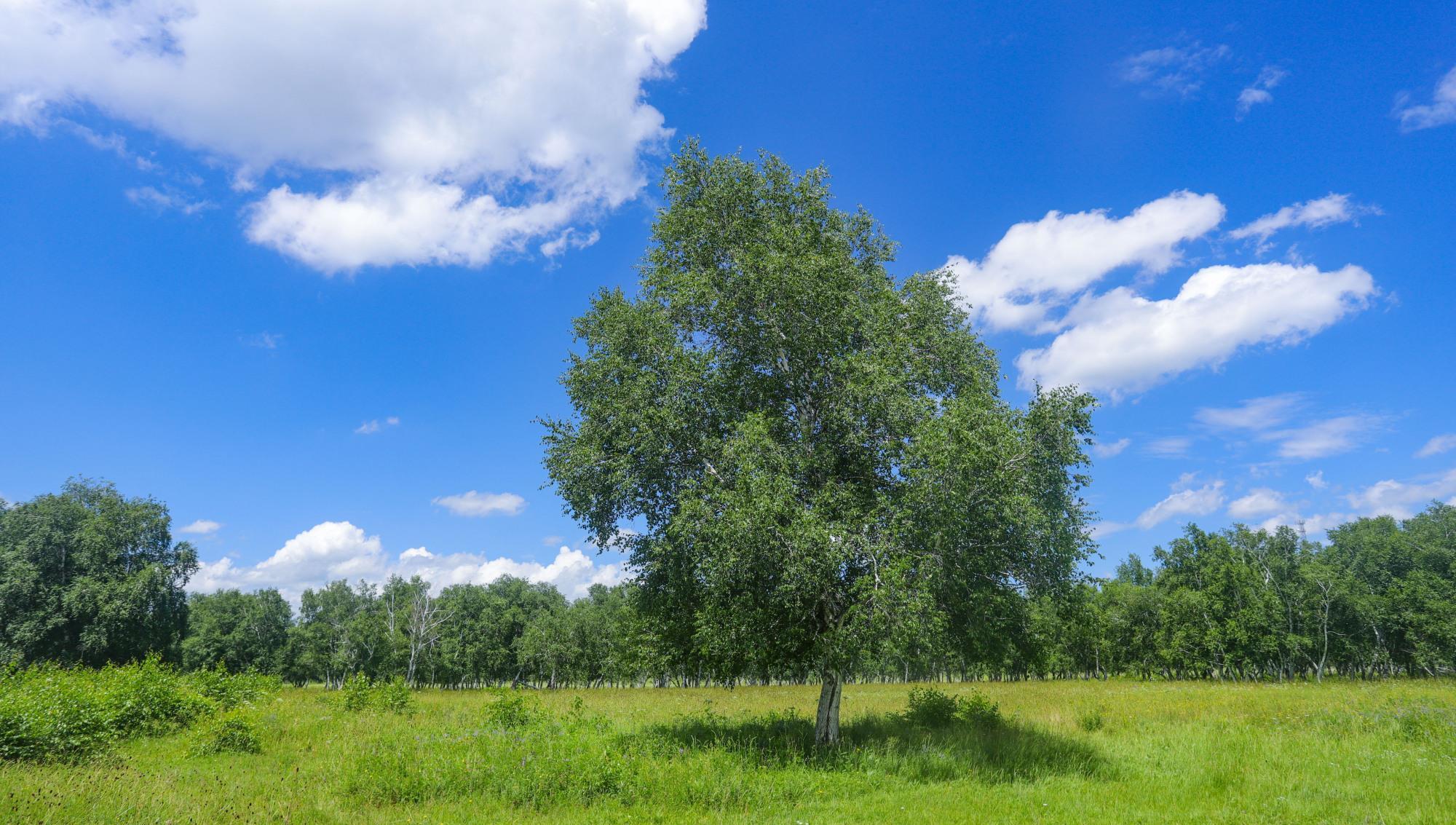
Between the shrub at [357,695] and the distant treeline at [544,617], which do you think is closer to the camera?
the shrub at [357,695]

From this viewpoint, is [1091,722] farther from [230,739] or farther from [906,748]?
[230,739]

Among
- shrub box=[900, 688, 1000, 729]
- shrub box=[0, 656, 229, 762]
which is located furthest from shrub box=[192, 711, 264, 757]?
shrub box=[900, 688, 1000, 729]

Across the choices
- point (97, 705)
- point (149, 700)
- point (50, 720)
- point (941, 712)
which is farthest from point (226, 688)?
point (941, 712)

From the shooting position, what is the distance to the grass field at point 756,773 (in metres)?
11.3

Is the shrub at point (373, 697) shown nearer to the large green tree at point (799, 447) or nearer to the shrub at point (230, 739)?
the shrub at point (230, 739)

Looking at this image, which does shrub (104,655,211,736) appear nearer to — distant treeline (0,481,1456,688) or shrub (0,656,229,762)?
shrub (0,656,229,762)

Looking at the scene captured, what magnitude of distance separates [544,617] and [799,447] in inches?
3051

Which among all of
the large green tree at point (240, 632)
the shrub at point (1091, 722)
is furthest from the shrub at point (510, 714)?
the large green tree at point (240, 632)

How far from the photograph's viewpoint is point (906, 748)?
16.5m

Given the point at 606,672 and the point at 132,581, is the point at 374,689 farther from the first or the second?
the point at 606,672

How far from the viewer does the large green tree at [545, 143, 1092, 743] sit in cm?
1522

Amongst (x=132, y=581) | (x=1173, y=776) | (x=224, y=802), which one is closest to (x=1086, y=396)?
(x=1173, y=776)

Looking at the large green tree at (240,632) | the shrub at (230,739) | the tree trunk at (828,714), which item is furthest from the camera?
the large green tree at (240,632)

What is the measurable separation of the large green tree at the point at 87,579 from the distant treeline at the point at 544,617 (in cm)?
15
